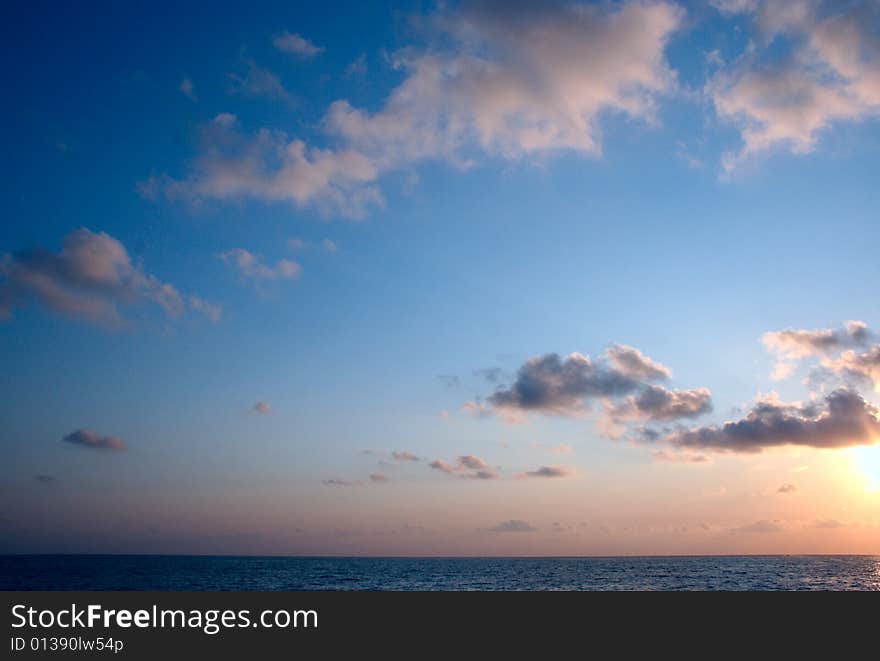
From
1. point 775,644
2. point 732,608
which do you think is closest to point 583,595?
point 732,608

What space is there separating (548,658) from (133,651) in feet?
56.0

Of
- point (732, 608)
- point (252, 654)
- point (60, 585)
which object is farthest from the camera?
point (60, 585)

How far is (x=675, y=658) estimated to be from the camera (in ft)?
73.5

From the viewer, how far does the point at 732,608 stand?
2656 cm

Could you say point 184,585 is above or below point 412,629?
below

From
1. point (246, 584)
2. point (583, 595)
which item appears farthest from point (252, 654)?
point (246, 584)

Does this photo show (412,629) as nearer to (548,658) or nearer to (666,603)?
(548,658)

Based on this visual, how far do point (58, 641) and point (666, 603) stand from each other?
28549 mm

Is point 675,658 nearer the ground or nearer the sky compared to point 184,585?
nearer the sky

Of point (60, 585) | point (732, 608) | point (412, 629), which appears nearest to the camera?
point (412, 629)

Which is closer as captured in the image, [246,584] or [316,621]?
[316,621]

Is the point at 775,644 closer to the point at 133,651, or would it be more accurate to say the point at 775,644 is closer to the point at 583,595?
the point at 583,595

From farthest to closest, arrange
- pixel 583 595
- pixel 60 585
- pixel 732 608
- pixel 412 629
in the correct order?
pixel 60 585 → pixel 583 595 → pixel 732 608 → pixel 412 629

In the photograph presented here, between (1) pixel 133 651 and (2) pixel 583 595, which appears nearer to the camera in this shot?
(1) pixel 133 651
